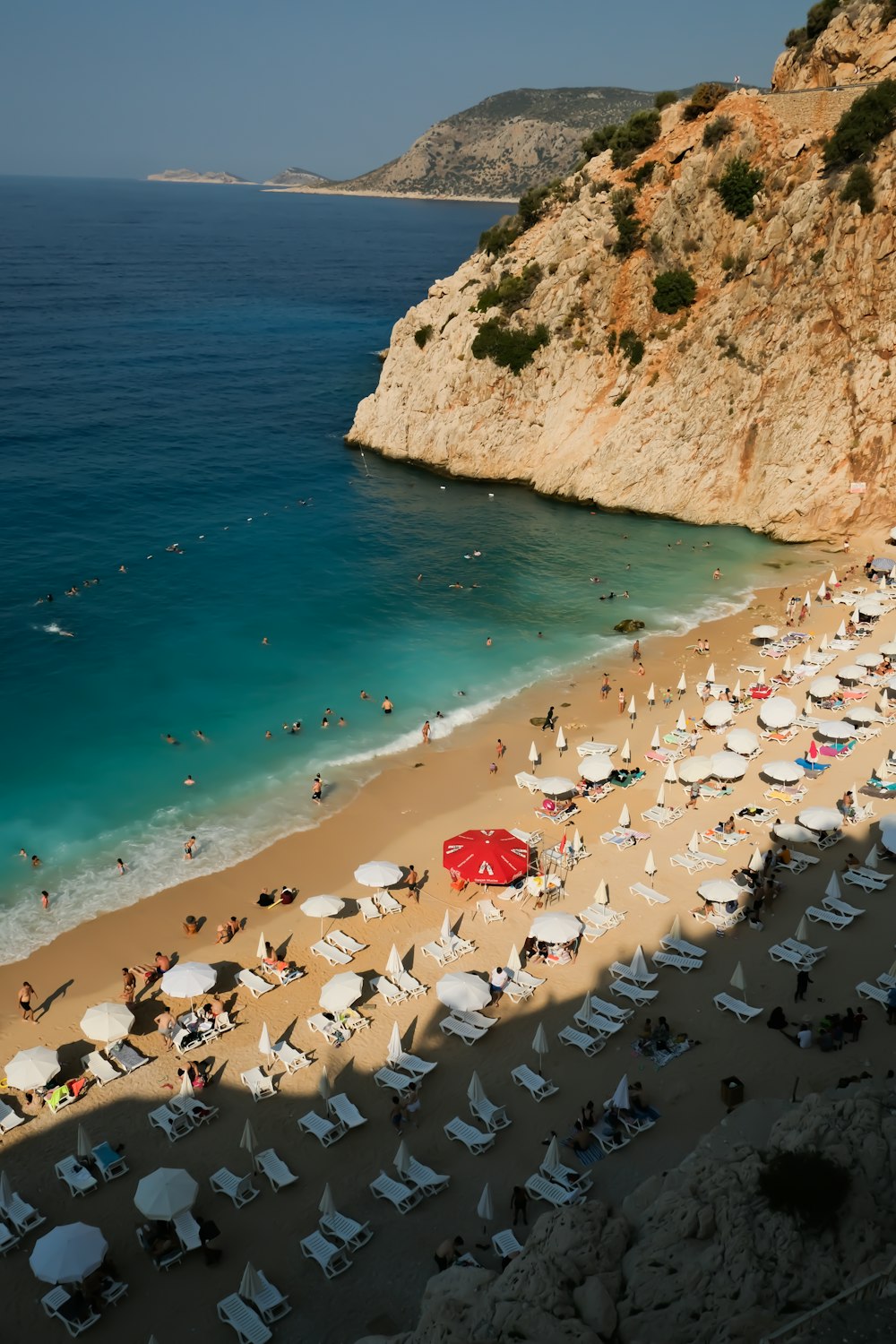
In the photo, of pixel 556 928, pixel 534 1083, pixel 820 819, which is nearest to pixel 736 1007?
pixel 556 928

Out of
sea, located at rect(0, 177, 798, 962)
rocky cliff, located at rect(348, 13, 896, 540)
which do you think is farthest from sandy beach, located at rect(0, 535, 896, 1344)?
rocky cliff, located at rect(348, 13, 896, 540)

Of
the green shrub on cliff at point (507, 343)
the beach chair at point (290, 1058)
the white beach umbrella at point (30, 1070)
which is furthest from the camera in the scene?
the green shrub on cliff at point (507, 343)

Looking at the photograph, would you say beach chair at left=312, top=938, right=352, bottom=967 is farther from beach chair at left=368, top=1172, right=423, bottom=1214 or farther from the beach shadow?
beach chair at left=368, top=1172, right=423, bottom=1214

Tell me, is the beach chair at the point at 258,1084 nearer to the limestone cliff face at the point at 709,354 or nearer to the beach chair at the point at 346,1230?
the beach chair at the point at 346,1230

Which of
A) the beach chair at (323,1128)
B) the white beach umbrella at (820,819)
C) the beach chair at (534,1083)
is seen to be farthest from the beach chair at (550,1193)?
the white beach umbrella at (820,819)

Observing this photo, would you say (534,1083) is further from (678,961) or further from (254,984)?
(254,984)
